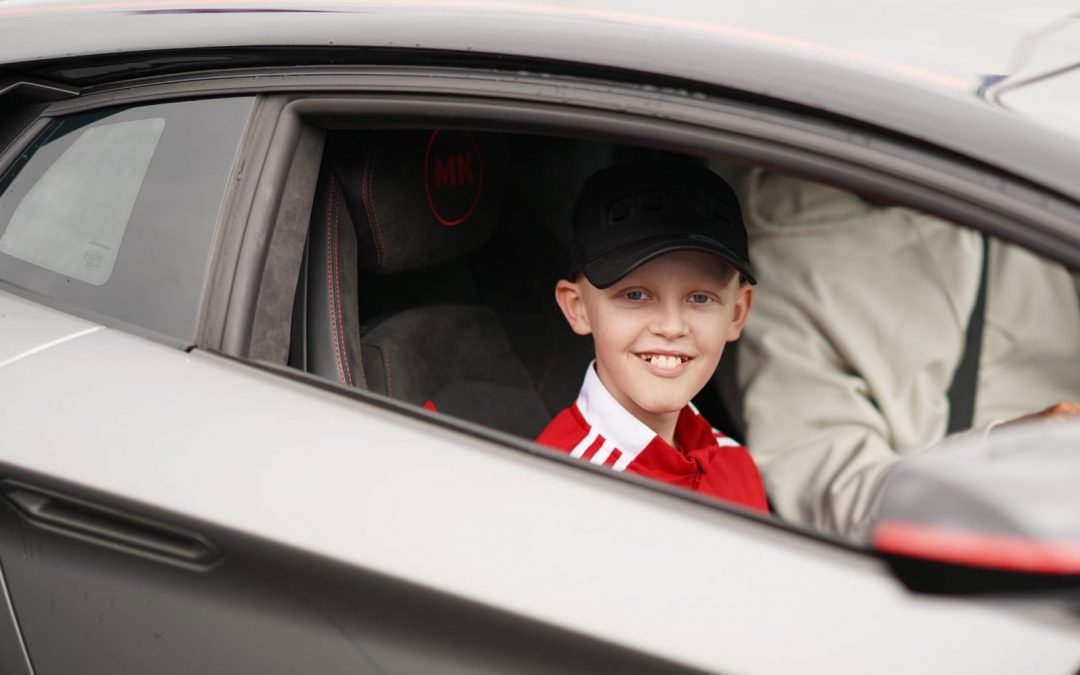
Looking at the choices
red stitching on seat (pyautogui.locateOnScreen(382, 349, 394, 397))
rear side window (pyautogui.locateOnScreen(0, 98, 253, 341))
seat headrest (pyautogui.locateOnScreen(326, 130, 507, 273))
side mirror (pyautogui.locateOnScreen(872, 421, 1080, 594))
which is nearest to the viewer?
side mirror (pyautogui.locateOnScreen(872, 421, 1080, 594))

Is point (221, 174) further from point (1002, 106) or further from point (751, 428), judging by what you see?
point (751, 428)

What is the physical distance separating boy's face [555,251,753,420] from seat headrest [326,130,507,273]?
32 cm

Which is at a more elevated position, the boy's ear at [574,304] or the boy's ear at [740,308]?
the boy's ear at [740,308]

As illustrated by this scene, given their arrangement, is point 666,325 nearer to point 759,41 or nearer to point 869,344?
point 869,344

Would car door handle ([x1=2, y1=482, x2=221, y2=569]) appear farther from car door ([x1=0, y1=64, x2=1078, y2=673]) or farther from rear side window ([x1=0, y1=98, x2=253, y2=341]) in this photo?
rear side window ([x1=0, y1=98, x2=253, y2=341])

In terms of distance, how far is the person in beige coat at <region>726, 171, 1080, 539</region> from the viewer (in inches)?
70.0

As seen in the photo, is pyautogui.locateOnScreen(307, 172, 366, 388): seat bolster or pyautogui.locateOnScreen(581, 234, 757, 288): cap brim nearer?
pyautogui.locateOnScreen(307, 172, 366, 388): seat bolster

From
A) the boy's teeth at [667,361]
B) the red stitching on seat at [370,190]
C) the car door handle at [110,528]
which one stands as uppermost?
the red stitching on seat at [370,190]

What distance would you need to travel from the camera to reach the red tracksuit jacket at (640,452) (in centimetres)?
→ 164

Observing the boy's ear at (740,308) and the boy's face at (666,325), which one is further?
the boy's ear at (740,308)

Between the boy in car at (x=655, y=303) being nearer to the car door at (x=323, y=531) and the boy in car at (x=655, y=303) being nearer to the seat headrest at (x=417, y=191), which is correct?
the seat headrest at (x=417, y=191)

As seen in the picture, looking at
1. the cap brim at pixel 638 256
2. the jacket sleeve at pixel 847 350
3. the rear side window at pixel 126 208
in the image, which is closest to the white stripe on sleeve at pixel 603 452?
the cap brim at pixel 638 256

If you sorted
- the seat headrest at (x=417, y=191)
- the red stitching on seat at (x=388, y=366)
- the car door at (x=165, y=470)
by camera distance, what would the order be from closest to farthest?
the car door at (x=165, y=470), the seat headrest at (x=417, y=191), the red stitching on seat at (x=388, y=366)

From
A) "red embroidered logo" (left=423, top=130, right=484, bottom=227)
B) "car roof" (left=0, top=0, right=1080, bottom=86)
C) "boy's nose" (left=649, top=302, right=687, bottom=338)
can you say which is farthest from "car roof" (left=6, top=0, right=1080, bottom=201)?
"boy's nose" (left=649, top=302, right=687, bottom=338)
